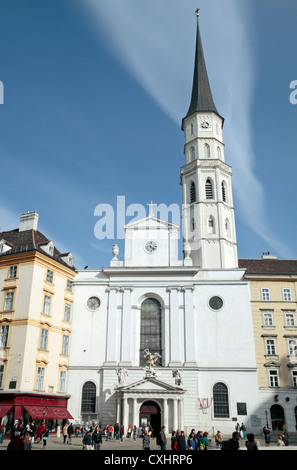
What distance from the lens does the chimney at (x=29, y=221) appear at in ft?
131

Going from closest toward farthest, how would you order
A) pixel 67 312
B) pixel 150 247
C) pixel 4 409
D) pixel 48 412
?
pixel 4 409 → pixel 48 412 → pixel 67 312 → pixel 150 247

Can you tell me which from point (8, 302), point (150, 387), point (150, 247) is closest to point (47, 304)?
point (8, 302)

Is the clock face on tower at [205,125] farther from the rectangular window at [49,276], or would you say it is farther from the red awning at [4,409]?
the red awning at [4,409]

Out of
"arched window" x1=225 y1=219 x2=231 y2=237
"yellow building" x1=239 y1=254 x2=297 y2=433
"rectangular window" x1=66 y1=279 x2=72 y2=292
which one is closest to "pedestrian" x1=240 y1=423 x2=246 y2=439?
"yellow building" x1=239 y1=254 x2=297 y2=433

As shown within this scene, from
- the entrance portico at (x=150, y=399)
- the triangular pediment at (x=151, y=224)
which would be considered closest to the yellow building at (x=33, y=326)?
the entrance portico at (x=150, y=399)

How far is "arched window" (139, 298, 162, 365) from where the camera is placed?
38.5 metres

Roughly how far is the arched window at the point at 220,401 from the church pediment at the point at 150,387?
3.51 meters

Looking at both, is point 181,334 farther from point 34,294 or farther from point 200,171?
point 200,171

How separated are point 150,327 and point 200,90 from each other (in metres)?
29.8

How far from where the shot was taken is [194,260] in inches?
1709

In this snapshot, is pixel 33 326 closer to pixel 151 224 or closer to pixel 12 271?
pixel 12 271

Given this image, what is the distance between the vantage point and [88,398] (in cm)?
3694
